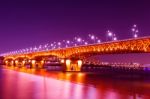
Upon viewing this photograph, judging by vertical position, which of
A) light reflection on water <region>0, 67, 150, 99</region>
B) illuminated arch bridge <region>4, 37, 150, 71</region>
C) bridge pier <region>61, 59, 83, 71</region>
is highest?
illuminated arch bridge <region>4, 37, 150, 71</region>

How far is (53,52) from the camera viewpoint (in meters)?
113

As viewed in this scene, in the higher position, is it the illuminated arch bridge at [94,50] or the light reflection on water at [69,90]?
the illuminated arch bridge at [94,50]

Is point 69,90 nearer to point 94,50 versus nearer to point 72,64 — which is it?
point 94,50

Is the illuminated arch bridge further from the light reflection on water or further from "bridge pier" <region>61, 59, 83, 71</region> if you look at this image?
the light reflection on water

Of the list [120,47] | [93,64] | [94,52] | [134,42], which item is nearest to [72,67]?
[94,52]

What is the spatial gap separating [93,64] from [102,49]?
113189 millimetres

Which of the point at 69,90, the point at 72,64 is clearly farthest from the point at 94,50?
the point at 69,90

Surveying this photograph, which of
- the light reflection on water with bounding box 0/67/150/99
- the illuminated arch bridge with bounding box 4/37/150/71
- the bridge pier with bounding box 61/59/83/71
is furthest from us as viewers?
the bridge pier with bounding box 61/59/83/71

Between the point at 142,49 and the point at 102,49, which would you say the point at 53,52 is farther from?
the point at 142,49

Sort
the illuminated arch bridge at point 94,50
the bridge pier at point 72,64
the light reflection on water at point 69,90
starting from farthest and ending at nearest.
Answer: the bridge pier at point 72,64 < the illuminated arch bridge at point 94,50 < the light reflection on water at point 69,90

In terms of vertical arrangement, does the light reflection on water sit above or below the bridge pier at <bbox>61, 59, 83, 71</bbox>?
below

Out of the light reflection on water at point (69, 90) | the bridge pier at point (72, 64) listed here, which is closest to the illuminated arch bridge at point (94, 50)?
the bridge pier at point (72, 64)

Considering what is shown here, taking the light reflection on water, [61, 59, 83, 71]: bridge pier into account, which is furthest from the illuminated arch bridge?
the light reflection on water

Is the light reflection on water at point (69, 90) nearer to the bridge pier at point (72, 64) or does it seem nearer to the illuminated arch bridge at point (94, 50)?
the illuminated arch bridge at point (94, 50)
